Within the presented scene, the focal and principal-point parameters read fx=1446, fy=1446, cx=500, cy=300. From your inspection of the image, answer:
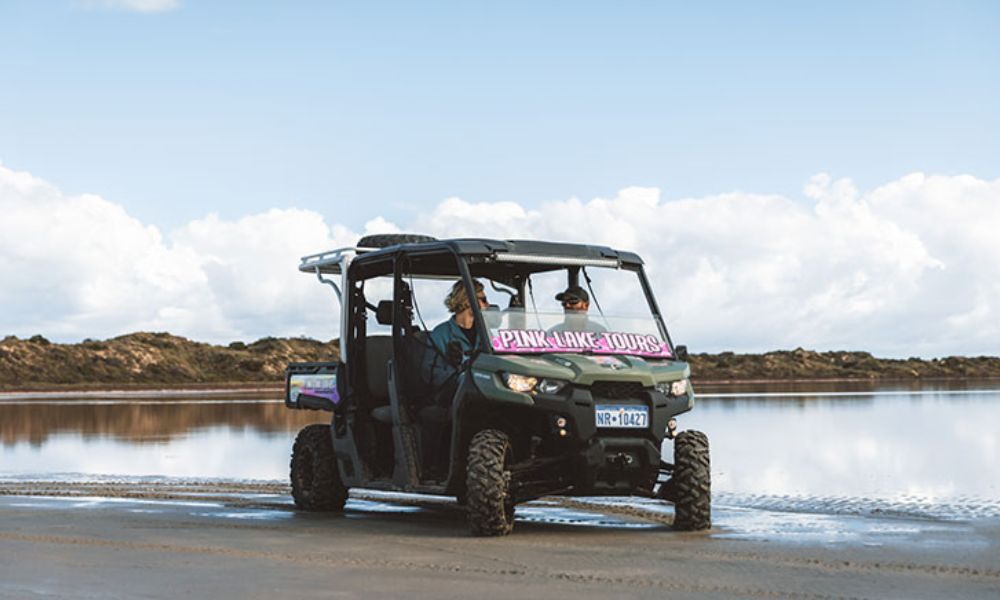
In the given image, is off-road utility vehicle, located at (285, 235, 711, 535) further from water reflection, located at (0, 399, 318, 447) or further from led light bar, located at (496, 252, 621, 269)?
water reflection, located at (0, 399, 318, 447)

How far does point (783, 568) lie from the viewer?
9.62 metres

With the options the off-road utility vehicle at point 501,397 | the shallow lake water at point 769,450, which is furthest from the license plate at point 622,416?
the shallow lake water at point 769,450

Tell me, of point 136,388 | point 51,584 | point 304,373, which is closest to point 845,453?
point 304,373

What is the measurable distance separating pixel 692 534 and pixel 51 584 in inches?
208

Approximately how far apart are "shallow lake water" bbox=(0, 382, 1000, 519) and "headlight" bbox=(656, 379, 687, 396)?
245cm

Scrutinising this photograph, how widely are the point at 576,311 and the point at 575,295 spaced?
0.18m

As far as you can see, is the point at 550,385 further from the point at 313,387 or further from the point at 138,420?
the point at 138,420

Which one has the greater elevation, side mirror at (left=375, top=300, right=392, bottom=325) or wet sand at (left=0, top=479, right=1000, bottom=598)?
side mirror at (left=375, top=300, right=392, bottom=325)

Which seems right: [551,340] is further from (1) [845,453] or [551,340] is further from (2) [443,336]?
(1) [845,453]

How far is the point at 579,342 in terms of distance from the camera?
1262 centimetres

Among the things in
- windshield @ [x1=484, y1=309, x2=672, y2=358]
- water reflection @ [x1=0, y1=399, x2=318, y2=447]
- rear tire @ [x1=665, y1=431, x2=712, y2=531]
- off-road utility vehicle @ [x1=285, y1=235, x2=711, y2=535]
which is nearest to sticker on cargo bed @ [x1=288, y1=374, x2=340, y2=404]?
off-road utility vehicle @ [x1=285, y1=235, x2=711, y2=535]

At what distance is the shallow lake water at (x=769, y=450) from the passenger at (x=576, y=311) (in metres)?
2.97

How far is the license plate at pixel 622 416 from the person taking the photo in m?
11.9

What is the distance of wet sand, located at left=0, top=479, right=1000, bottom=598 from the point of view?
8.77m
